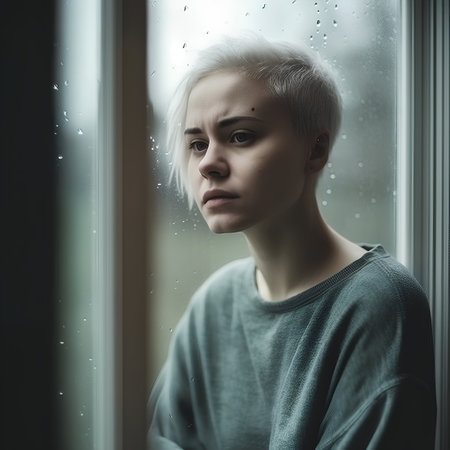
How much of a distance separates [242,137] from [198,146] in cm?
7

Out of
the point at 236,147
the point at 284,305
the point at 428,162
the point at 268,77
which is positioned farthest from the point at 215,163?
the point at 428,162

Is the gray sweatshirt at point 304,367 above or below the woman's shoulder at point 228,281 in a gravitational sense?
Result: below

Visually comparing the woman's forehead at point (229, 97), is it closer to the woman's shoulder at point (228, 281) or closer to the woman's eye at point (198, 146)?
the woman's eye at point (198, 146)

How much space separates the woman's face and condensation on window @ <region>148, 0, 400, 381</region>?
0.05 meters

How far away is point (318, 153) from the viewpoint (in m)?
0.81

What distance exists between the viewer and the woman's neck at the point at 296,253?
810mm

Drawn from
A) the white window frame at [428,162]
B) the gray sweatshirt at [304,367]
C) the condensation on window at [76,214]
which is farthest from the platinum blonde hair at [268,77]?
the white window frame at [428,162]

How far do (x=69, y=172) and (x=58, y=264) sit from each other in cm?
12

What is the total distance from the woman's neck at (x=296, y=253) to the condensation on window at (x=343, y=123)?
5 cm

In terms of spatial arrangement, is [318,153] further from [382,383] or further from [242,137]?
[382,383]

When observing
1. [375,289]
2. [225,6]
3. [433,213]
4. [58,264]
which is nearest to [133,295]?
[58,264]

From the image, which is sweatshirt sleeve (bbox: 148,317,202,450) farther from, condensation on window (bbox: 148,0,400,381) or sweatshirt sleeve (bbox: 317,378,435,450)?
sweatshirt sleeve (bbox: 317,378,435,450)

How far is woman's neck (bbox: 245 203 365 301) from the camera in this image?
0.81 meters

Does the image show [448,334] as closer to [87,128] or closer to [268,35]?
[268,35]
